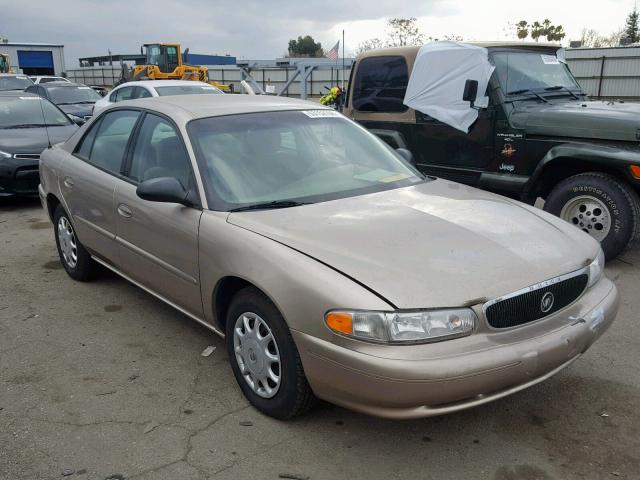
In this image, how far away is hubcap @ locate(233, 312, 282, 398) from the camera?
3.01 metres

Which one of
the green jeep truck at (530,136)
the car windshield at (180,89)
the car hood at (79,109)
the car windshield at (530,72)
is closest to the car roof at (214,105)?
the green jeep truck at (530,136)

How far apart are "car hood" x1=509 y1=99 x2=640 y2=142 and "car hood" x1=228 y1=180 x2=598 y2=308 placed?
2.42m

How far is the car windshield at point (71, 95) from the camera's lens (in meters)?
17.2

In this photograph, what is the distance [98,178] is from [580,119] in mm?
4343

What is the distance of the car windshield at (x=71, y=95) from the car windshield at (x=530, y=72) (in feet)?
45.8

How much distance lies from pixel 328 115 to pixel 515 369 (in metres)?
2.38

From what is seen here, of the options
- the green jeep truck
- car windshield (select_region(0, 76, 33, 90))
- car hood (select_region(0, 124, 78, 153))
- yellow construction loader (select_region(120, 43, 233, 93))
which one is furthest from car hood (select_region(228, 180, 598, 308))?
yellow construction loader (select_region(120, 43, 233, 93))

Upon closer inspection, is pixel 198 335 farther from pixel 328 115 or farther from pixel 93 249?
pixel 328 115

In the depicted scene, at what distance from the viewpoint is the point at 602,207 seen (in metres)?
5.48

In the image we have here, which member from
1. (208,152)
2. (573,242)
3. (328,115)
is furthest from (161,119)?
(573,242)

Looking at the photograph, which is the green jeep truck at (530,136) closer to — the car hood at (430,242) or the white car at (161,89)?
the car hood at (430,242)

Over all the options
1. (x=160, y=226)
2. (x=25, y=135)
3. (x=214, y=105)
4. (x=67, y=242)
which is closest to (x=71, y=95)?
(x=25, y=135)

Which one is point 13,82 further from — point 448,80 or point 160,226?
point 160,226

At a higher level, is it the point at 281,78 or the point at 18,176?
the point at 281,78
